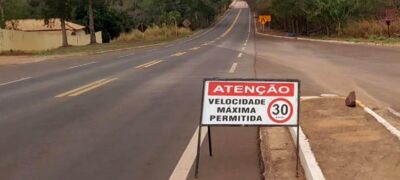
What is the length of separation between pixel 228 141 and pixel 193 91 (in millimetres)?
5937

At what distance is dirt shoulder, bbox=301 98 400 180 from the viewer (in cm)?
613

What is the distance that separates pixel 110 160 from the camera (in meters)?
7.32

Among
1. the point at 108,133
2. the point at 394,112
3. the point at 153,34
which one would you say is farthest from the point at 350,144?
the point at 153,34

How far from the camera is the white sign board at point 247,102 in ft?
21.7

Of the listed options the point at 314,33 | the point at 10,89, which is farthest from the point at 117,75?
the point at 314,33

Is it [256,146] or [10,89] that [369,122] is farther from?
[10,89]

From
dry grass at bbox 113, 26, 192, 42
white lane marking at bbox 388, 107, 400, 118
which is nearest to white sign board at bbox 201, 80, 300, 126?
white lane marking at bbox 388, 107, 400, 118

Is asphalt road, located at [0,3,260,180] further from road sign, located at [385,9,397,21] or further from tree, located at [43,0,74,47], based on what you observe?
tree, located at [43,0,74,47]

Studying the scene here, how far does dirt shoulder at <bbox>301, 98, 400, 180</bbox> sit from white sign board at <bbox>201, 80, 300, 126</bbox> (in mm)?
755

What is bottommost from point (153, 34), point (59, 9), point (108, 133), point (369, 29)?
point (153, 34)

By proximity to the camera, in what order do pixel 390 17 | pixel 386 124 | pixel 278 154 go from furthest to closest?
pixel 390 17 < pixel 386 124 < pixel 278 154

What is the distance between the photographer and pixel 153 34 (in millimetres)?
76562

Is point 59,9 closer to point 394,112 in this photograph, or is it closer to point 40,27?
point 40,27

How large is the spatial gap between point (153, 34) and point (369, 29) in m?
35.0
